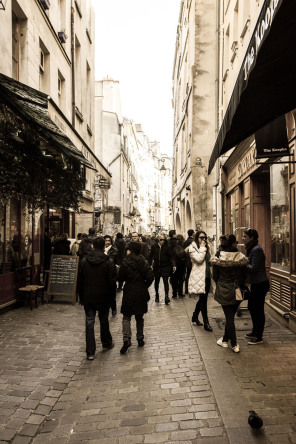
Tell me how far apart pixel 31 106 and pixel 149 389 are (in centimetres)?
527

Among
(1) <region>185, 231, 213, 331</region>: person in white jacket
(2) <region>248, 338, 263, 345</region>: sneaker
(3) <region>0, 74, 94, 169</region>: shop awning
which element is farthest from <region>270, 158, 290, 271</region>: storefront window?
(3) <region>0, 74, 94, 169</region>: shop awning

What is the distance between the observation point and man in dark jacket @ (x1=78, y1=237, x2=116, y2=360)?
6323 mm

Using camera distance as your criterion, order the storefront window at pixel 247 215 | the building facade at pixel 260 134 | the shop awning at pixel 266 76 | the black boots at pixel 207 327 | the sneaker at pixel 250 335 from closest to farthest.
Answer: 1. the shop awning at pixel 266 76
2. the building facade at pixel 260 134
3. the sneaker at pixel 250 335
4. the black boots at pixel 207 327
5. the storefront window at pixel 247 215

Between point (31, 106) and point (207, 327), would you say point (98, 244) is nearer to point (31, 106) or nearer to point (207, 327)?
point (207, 327)

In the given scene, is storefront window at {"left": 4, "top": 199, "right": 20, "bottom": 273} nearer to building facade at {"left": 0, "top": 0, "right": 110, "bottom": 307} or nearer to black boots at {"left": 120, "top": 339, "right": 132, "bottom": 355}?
building facade at {"left": 0, "top": 0, "right": 110, "bottom": 307}

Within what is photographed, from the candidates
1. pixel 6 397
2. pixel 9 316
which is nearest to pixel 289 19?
pixel 6 397

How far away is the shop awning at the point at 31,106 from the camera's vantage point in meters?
6.61

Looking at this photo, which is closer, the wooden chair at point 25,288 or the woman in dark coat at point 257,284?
the woman in dark coat at point 257,284

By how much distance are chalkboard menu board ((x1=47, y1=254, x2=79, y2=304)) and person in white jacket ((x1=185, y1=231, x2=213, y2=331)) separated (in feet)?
12.9

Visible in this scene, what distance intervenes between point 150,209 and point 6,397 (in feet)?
259

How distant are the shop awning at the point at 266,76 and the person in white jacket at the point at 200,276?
255 centimetres

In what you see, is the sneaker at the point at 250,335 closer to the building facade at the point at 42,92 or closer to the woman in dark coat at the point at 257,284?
the woman in dark coat at the point at 257,284

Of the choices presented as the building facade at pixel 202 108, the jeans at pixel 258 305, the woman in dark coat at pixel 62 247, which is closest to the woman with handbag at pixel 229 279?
the jeans at pixel 258 305

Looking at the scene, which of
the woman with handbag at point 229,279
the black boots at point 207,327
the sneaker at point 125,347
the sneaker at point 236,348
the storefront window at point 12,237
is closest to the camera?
the sneaker at point 236,348
